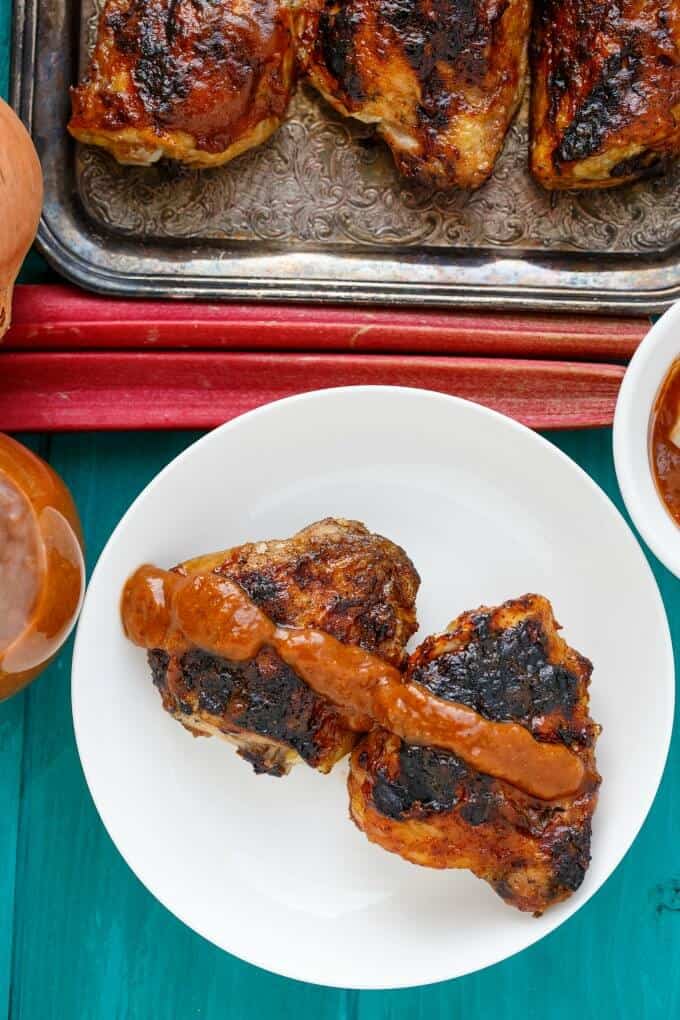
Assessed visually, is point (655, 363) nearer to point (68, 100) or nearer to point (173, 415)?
point (173, 415)

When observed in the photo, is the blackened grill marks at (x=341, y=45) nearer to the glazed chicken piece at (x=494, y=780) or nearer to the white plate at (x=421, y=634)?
the white plate at (x=421, y=634)

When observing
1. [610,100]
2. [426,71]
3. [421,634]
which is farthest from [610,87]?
[421,634]

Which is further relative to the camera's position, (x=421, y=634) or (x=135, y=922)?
(x=135, y=922)

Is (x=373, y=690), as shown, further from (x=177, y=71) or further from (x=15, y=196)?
(x=177, y=71)

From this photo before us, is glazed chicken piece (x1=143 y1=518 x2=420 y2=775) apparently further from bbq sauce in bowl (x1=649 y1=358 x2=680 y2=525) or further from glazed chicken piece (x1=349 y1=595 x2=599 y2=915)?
bbq sauce in bowl (x1=649 y1=358 x2=680 y2=525)

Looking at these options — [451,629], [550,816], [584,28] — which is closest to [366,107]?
[584,28]

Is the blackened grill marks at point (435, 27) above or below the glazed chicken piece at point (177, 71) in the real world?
above

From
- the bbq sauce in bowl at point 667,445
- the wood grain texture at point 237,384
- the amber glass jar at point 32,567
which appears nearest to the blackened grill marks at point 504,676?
the bbq sauce in bowl at point 667,445
